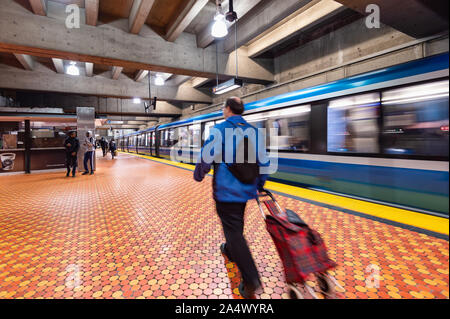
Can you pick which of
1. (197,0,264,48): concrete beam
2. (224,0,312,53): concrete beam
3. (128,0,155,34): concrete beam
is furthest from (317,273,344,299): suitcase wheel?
(128,0,155,34): concrete beam

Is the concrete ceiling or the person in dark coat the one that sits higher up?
the concrete ceiling

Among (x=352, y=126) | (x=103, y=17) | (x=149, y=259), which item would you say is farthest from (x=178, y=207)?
(x=103, y=17)

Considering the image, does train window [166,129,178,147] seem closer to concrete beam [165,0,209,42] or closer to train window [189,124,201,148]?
train window [189,124,201,148]

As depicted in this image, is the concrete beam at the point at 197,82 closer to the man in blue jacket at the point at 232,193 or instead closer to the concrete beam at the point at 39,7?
the concrete beam at the point at 39,7

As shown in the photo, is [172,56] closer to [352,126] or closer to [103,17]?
[103,17]

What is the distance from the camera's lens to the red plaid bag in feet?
4.78

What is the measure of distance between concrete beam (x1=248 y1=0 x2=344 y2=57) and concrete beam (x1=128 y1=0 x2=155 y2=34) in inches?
162

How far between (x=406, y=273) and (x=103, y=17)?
27.9 ft

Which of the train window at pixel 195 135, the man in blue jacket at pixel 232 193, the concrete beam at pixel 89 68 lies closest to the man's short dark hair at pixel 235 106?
the man in blue jacket at pixel 232 193

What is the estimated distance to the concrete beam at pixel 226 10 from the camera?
5.42 m

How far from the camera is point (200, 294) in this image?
1821 millimetres

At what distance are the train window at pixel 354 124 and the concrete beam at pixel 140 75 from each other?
363 inches

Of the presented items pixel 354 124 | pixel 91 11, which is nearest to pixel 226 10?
pixel 91 11
